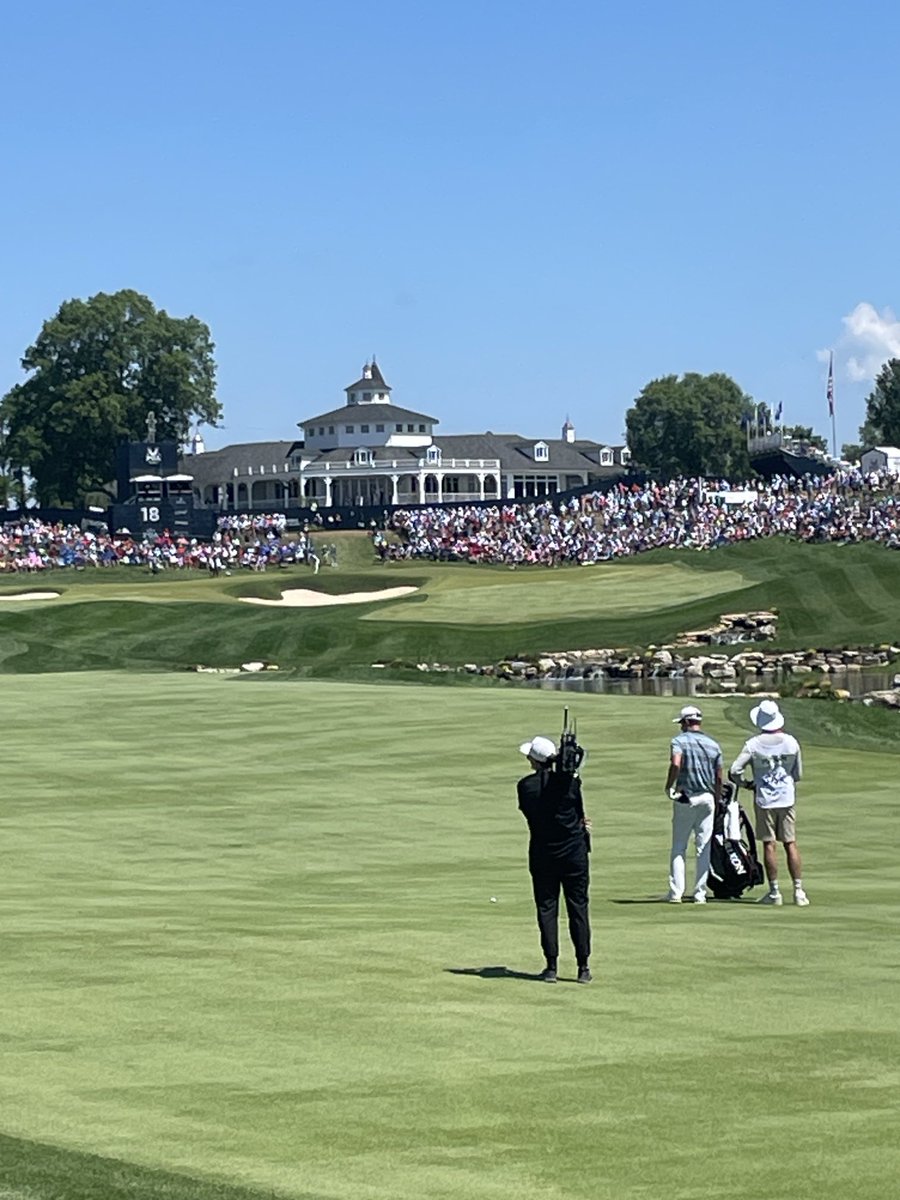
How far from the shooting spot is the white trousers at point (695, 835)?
69.9ft

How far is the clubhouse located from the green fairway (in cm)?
12301

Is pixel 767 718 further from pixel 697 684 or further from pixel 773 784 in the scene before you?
pixel 697 684

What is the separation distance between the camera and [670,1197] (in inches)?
408

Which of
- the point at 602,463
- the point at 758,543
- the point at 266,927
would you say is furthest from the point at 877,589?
the point at 602,463

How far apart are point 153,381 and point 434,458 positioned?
22.1 m

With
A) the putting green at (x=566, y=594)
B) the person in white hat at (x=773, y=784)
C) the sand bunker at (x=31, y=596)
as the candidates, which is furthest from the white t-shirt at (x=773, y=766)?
the sand bunker at (x=31, y=596)

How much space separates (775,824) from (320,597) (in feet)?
200

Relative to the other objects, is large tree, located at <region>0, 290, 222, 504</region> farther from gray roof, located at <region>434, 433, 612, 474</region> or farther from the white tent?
the white tent

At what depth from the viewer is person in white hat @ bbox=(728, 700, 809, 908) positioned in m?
21.4

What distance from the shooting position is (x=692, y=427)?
182 m

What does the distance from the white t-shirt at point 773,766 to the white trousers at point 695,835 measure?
1.67ft

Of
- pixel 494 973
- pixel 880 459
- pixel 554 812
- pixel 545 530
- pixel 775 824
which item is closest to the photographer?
pixel 554 812

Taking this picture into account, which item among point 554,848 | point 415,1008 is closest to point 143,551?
point 554,848

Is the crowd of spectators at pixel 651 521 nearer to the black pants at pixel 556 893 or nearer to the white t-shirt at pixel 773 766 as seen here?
the white t-shirt at pixel 773 766
